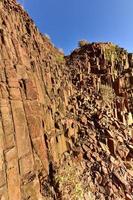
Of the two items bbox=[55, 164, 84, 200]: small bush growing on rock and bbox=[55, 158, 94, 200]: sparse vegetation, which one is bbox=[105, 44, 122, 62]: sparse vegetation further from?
bbox=[55, 164, 84, 200]: small bush growing on rock

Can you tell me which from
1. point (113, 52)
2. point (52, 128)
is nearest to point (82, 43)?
point (113, 52)

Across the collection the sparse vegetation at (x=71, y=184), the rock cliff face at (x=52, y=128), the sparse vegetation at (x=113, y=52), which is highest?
the sparse vegetation at (x=113, y=52)

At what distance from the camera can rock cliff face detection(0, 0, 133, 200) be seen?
13.4 m

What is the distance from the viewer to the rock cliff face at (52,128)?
13.4 m

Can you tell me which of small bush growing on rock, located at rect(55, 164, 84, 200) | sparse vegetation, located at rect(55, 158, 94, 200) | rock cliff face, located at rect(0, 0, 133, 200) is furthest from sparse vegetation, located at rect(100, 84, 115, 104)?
small bush growing on rock, located at rect(55, 164, 84, 200)

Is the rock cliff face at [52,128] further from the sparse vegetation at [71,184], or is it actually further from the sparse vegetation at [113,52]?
the sparse vegetation at [113,52]

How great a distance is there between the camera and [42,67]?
874 inches

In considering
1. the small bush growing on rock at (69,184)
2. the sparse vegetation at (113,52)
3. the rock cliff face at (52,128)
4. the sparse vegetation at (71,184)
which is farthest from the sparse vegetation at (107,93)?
the small bush growing on rock at (69,184)

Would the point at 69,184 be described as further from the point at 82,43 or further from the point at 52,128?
the point at 82,43

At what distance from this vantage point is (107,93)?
120 feet

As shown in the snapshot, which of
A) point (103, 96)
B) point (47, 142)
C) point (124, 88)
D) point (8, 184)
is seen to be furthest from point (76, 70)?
point (8, 184)

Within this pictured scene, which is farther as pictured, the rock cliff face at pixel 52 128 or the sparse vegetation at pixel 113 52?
the sparse vegetation at pixel 113 52

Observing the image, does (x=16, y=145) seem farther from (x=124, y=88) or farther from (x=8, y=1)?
(x=124, y=88)

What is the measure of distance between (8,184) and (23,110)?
4.08m
